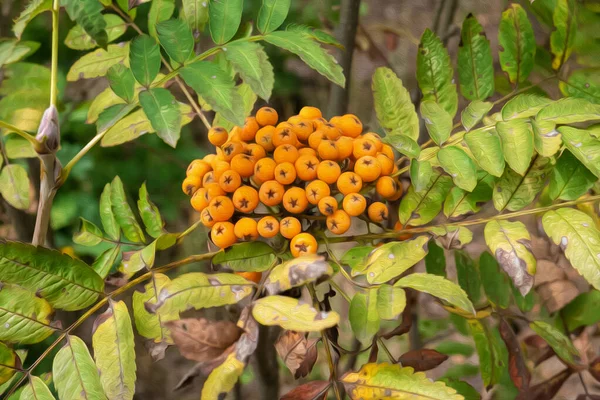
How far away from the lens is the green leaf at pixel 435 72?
89 cm

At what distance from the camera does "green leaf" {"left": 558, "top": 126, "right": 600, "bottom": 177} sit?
695mm

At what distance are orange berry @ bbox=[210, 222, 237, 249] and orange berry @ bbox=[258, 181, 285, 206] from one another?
0.18 ft

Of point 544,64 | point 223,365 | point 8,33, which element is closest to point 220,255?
point 223,365

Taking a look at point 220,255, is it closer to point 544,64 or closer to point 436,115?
point 436,115

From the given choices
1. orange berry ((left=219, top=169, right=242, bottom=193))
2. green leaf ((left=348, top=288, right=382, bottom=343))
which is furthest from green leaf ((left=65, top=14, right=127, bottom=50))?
green leaf ((left=348, top=288, right=382, bottom=343))

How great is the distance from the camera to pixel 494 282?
1013 millimetres

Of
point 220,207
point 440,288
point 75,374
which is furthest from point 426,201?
point 75,374

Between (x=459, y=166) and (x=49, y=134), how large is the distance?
1.58 ft

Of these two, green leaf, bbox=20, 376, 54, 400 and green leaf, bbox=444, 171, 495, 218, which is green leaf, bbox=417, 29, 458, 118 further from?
green leaf, bbox=20, 376, 54, 400

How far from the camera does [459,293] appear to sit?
2.18 feet

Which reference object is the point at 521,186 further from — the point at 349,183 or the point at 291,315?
the point at 291,315

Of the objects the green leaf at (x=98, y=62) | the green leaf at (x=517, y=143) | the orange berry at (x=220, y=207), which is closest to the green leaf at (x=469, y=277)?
the green leaf at (x=517, y=143)

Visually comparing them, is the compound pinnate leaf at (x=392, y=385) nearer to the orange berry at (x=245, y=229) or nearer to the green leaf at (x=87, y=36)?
the orange berry at (x=245, y=229)

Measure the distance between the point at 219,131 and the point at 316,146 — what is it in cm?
13
